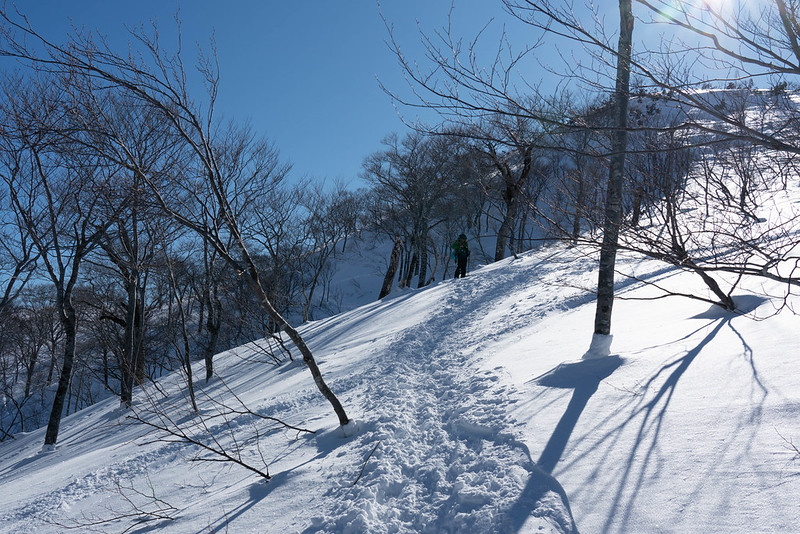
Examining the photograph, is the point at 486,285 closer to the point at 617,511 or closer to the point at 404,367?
the point at 404,367

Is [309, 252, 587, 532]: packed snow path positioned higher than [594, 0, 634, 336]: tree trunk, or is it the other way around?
[594, 0, 634, 336]: tree trunk

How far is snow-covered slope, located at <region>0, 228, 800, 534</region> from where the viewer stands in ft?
8.39

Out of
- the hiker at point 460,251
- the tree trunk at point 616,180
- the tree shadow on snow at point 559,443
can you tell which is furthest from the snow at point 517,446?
the hiker at point 460,251

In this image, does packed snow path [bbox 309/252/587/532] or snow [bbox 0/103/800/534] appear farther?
packed snow path [bbox 309/252/587/532]

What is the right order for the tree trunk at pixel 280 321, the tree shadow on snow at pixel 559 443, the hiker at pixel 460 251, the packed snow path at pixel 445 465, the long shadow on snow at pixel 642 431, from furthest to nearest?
the hiker at pixel 460 251 → the tree trunk at pixel 280 321 → the packed snow path at pixel 445 465 → the tree shadow on snow at pixel 559 443 → the long shadow on snow at pixel 642 431

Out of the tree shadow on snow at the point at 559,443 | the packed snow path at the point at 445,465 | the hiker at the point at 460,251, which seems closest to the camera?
the tree shadow on snow at the point at 559,443

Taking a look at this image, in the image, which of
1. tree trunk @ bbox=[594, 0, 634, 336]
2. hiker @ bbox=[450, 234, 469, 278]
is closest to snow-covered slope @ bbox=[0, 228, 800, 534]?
tree trunk @ bbox=[594, 0, 634, 336]

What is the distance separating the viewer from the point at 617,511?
8.12 ft

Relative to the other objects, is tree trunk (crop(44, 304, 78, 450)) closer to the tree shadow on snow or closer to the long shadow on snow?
the tree shadow on snow

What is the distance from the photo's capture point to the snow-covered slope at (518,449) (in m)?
2.56

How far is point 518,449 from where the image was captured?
137 inches

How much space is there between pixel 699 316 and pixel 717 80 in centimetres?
383

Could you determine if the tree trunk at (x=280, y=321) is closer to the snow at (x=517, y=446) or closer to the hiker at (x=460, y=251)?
the snow at (x=517, y=446)

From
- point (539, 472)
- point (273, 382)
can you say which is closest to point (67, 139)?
point (539, 472)
